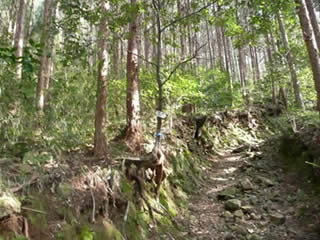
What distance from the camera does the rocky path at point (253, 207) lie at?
4516mm

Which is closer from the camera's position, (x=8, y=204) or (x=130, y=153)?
(x=8, y=204)

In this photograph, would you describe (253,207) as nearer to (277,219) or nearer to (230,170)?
(277,219)

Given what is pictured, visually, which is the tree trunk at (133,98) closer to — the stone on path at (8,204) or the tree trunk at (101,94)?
the tree trunk at (101,94)

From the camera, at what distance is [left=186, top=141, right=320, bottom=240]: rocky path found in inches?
178

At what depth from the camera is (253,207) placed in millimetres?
5512

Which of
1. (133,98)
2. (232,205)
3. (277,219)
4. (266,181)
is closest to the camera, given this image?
(277,219)

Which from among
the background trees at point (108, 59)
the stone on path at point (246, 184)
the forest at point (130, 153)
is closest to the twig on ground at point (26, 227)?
the forest at point (130, 153)

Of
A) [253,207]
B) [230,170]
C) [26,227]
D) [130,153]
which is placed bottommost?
[253,207]

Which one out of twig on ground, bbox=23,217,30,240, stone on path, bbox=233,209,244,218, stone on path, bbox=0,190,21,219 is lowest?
stone on path, bbox=233,209,244,218

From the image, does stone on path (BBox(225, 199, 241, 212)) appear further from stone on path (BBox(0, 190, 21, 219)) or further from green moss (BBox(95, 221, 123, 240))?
stone on path (BBox(0, 190, 21, 219))

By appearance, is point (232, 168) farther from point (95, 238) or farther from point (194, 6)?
point (95, 238)

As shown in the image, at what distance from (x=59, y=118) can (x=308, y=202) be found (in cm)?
521

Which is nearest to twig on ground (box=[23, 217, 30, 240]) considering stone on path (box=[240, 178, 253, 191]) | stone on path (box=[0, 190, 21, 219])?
stone on path (box=[0, 190, 21, 219])

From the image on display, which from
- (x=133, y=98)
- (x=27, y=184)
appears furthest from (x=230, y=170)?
(x=27, y=184)
